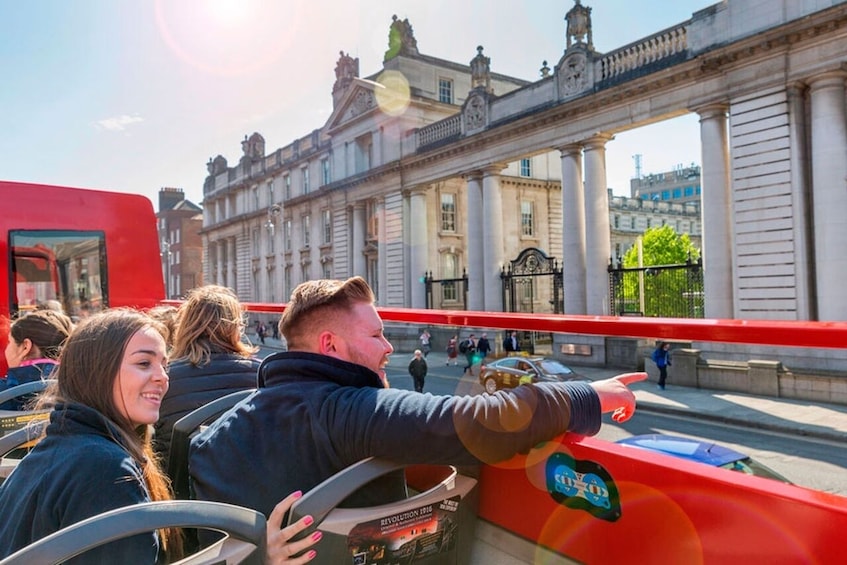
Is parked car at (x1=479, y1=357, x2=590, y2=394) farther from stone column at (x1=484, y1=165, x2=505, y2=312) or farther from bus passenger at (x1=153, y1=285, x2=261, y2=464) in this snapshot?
stone column at (x1=484, y1=165, x2=505, y2=312)

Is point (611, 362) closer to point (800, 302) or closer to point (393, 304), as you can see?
point (800, 302)

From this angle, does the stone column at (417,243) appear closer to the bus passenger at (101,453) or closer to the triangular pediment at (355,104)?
the triangular pediment at (355,104)

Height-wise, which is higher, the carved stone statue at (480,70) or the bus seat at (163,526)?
the carved stone statue at (480,70)

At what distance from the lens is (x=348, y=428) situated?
1937 mm

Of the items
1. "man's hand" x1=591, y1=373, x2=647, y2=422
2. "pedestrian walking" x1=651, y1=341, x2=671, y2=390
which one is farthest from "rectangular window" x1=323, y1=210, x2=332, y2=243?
"man's hand" x1=591, y1=373, x2=647, y2=422

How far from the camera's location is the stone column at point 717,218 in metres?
19.1

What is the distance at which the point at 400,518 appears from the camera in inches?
74.4

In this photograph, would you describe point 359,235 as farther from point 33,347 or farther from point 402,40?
point 33,347

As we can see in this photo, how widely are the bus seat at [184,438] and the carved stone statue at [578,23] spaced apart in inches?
979

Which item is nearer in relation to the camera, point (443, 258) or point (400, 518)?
point (400, 518)

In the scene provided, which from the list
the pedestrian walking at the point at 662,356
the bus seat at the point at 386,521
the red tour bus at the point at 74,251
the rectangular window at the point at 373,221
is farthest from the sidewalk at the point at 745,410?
the rectangular window at the point at 373,221

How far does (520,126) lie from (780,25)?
11347 millimetres

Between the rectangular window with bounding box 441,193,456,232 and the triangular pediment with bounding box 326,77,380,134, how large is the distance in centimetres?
750

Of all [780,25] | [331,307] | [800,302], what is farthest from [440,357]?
[780,25]
